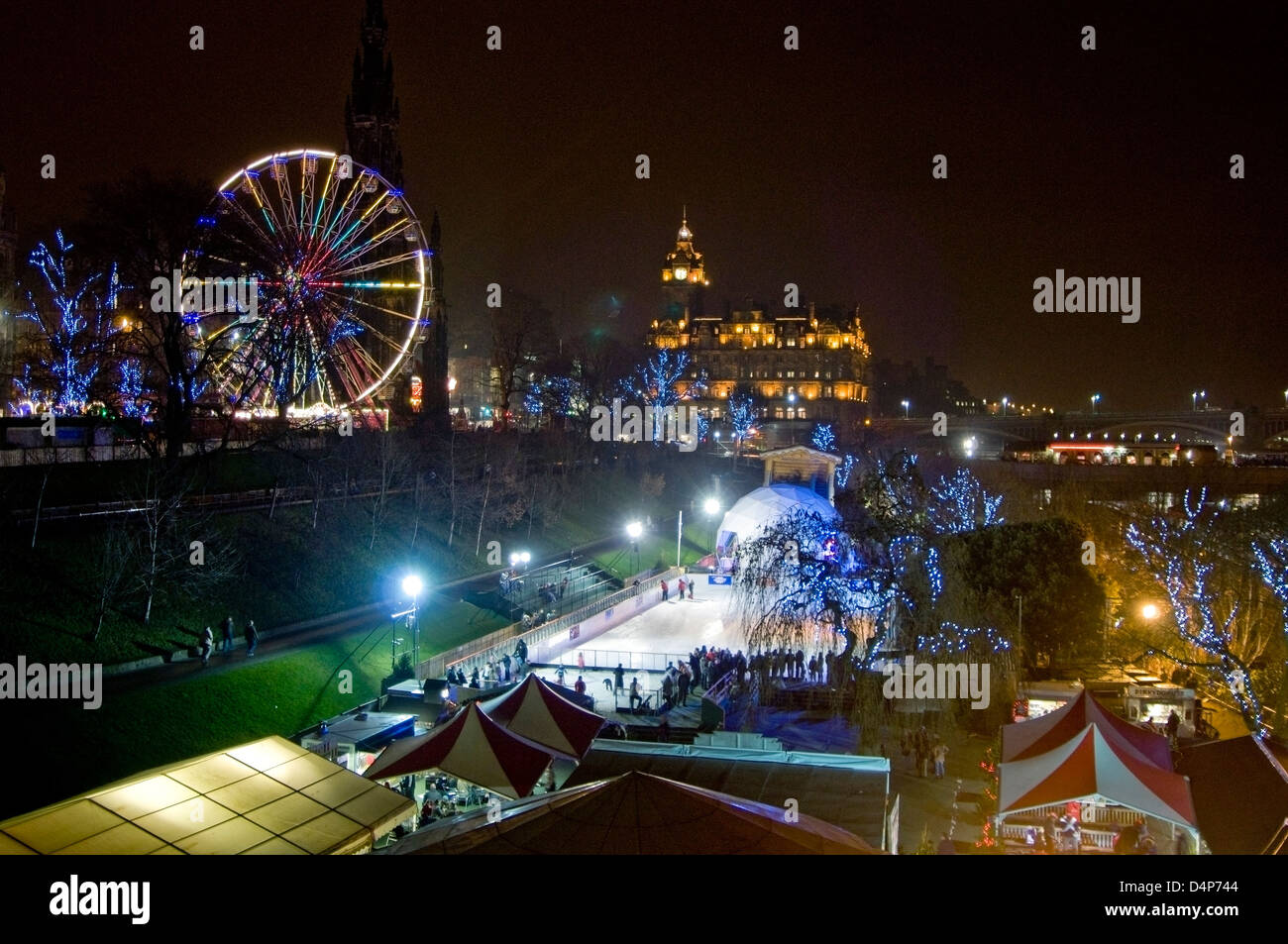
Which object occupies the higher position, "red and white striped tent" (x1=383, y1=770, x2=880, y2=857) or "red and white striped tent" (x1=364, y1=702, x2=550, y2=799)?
"red and white striped tent" (x1=383, y1=770, x2=880, y2=857)

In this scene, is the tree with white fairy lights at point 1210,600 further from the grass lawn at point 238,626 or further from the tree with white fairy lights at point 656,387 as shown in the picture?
the tree with white fairy lights at point 656,387

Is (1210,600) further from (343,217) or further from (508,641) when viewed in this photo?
(343,217)

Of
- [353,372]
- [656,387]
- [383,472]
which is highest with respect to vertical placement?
[656,387]

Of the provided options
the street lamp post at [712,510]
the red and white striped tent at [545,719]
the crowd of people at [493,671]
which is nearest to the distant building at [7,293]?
the crowd of people at [493,671]

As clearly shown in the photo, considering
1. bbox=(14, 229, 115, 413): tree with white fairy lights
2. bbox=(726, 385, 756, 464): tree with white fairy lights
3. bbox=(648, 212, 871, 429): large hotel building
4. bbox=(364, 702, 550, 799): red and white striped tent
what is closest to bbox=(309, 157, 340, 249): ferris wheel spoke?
bbox=(14, 229, 115, 413): tree with white fairy lights

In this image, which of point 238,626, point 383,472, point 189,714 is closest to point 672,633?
point 383,472

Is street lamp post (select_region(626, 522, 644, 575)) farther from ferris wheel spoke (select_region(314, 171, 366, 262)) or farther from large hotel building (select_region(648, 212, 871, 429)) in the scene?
large hotel building (select_region(648, 212, 871, 429))
